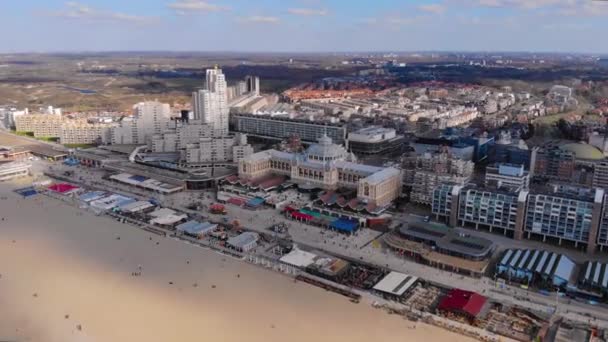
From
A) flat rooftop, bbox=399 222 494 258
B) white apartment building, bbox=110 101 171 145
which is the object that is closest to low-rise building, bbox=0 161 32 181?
white apartment building, bbox=110 101 171 145

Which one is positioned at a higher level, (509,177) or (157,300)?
(509,177)

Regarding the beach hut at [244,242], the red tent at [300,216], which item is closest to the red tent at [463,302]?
the beach hut at [244,242]

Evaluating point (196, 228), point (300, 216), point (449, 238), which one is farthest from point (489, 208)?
point (196, 228)

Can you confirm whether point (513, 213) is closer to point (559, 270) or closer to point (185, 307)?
point (559, 270)

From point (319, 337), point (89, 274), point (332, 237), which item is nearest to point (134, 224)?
point (89, 274)

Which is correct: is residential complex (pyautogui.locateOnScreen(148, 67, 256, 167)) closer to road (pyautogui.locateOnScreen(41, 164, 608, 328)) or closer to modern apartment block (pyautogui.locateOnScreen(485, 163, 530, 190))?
road (pyautogui.locateOnScreen(41, 164, 608, 328))

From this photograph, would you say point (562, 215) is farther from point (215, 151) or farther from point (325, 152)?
point (215, 151)
